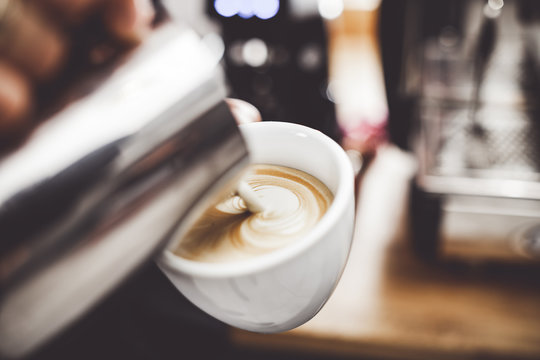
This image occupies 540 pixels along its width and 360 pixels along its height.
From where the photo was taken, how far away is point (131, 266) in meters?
0.25

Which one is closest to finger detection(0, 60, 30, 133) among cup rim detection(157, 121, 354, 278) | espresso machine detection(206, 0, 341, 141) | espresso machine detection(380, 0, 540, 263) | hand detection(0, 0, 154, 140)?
hand detection(0, 0, 154, 140)

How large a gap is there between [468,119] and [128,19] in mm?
691

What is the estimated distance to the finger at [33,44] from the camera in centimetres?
20

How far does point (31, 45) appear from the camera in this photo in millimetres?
207

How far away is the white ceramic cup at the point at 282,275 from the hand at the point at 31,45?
0.13 m

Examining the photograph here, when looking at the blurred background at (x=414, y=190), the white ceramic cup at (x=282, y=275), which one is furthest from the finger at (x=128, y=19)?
the blurred background at (x=414, y=190)

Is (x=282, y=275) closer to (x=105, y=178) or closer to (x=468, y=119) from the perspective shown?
(x=105, y=178)

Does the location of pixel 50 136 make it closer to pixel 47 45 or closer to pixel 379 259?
pixel 47 45

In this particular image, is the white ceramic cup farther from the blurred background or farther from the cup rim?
the blurred background

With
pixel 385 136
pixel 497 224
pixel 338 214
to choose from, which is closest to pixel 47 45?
pixel 338 214

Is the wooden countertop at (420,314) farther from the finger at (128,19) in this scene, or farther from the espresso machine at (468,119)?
the finger at (128,19)

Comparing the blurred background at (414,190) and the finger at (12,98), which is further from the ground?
the finger at (12,98)

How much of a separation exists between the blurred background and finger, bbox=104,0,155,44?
0.41 m

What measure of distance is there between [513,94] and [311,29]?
41cm
